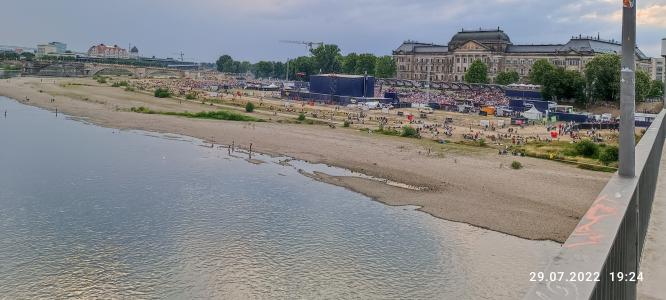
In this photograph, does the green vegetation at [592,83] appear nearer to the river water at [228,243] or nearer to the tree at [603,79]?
the tree at [603,79]

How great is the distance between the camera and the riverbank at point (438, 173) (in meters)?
32.5

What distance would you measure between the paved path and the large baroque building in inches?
5813

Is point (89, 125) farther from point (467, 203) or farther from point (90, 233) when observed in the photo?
point (467, 203)

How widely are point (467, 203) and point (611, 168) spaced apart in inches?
772

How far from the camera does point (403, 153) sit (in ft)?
177

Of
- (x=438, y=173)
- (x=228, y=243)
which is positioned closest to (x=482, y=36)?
(x=438, y=173)

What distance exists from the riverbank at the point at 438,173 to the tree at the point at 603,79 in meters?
63.2

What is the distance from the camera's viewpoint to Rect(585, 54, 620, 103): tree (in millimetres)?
108312

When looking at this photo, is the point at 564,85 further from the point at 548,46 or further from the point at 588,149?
the point at 588,149

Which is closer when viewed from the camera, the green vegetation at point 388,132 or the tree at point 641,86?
the green vegetation at point 388,132

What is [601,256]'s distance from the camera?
530 cm

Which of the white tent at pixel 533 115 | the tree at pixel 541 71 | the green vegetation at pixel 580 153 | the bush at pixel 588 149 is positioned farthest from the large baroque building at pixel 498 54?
the bush at pixel 588 149

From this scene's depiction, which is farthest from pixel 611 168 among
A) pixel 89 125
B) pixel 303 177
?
pixel 89 125

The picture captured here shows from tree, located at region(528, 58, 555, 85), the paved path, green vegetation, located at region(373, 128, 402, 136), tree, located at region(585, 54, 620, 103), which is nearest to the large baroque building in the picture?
tree, located at region(528, 58, 555, 85)
